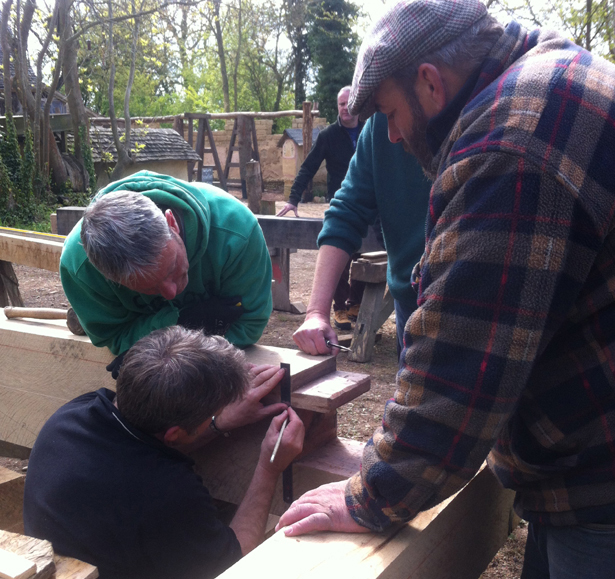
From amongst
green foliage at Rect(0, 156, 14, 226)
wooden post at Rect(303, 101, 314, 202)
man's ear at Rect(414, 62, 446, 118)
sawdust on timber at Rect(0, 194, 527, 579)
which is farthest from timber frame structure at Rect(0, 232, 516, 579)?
wooden post at Rect(303, 101, 314, 202)

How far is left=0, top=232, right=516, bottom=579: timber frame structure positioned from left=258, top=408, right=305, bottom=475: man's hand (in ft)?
0.24

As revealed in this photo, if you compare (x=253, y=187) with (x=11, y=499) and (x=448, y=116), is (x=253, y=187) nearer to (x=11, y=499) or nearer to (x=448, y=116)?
(x=11, y=499)

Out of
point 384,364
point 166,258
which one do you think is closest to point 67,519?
point 166,258

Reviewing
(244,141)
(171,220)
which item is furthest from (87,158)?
(171,220)

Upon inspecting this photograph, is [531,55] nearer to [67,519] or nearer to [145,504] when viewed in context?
[145,504]

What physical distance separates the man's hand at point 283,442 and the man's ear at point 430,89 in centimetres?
107

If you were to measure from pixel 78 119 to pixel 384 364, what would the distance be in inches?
487

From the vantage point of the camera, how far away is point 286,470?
2.02 m

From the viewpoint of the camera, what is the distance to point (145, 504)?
1.65m

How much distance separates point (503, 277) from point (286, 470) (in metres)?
1.28

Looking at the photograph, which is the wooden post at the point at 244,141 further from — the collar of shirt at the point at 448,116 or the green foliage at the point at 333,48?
the collar of shirt at the point at 448,116

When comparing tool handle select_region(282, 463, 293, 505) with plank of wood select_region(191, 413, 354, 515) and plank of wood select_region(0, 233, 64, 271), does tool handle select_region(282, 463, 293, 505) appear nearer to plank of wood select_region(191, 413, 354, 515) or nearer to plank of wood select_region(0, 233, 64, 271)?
plank of wood select_region(191, 413, 354, 515)

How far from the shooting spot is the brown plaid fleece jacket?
3.05 ft

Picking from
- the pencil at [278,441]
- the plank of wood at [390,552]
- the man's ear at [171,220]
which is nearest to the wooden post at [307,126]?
the man's ear at [171,220]
